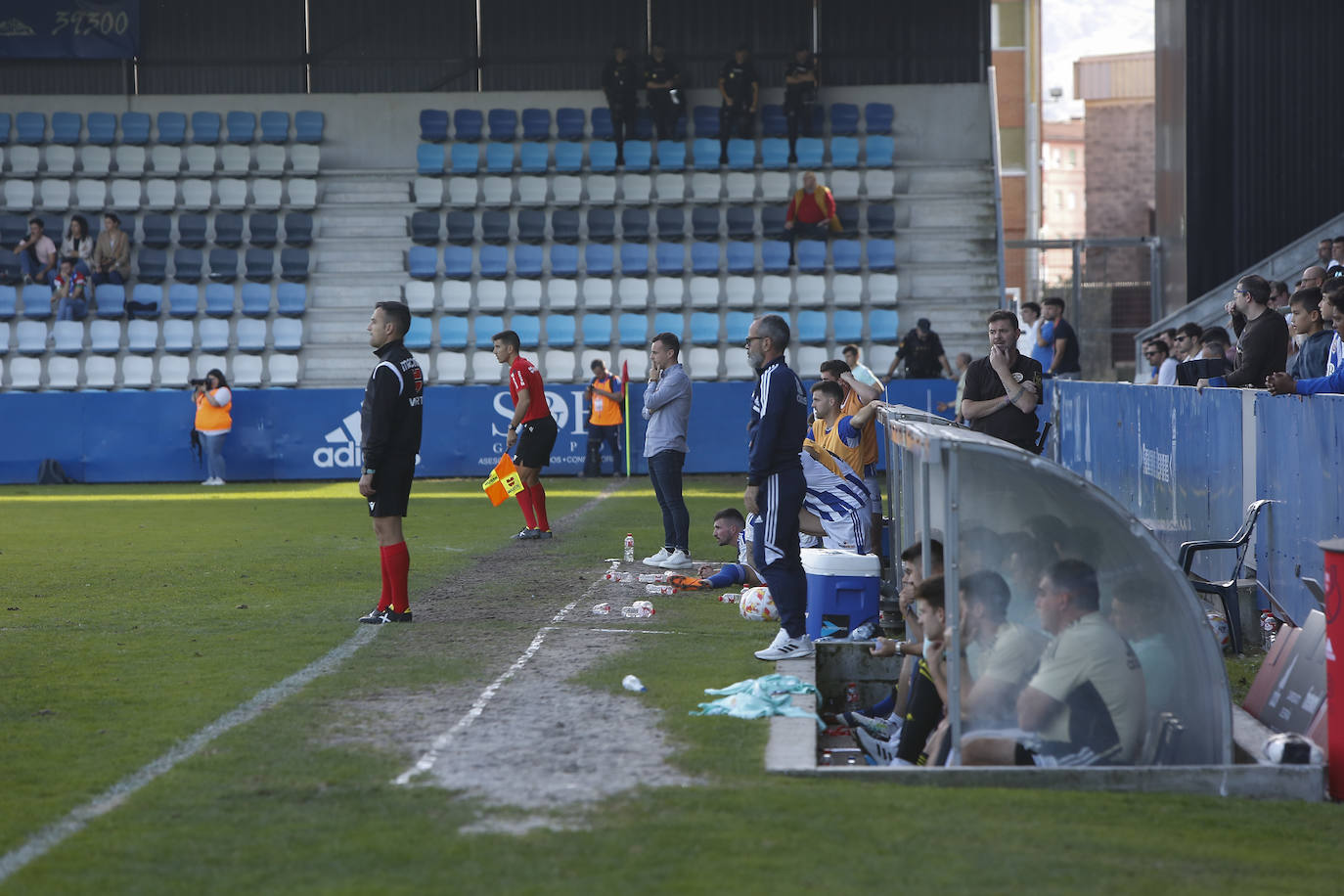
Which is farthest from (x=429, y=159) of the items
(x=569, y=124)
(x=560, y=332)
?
(x=560, y=332)

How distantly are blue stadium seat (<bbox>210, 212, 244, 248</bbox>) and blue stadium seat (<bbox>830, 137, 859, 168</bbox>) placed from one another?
1186cm

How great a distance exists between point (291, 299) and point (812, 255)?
1002 centimetres

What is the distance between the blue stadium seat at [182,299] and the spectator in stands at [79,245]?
55 centimetres

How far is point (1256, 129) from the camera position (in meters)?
25.0

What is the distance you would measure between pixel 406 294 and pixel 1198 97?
1489cm

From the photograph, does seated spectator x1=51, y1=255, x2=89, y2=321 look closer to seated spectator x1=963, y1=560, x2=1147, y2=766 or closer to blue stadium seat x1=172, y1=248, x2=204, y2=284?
blue stadium seat x1=172, y1=248, x2=204, y2=284

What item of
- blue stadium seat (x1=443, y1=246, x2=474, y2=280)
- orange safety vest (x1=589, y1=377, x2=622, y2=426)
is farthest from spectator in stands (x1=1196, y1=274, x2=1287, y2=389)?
blue stadium seat (x1=443, y1=246, x2=474, y2=280)

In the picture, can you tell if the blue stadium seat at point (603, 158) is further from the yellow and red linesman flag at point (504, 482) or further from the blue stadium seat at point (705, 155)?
the yellow and red linesman flag at point (504, 482)

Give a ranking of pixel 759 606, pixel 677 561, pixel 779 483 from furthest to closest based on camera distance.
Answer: pixel 677 561, pixel 759 606, pixel 779 483

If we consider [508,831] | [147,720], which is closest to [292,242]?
[147,720]

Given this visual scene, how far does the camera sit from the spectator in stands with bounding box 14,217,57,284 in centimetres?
2759

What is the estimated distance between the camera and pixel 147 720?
22.5ft

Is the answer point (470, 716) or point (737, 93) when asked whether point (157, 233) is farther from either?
point (470, 716)

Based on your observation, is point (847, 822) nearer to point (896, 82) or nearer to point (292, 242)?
point (292, 242)
